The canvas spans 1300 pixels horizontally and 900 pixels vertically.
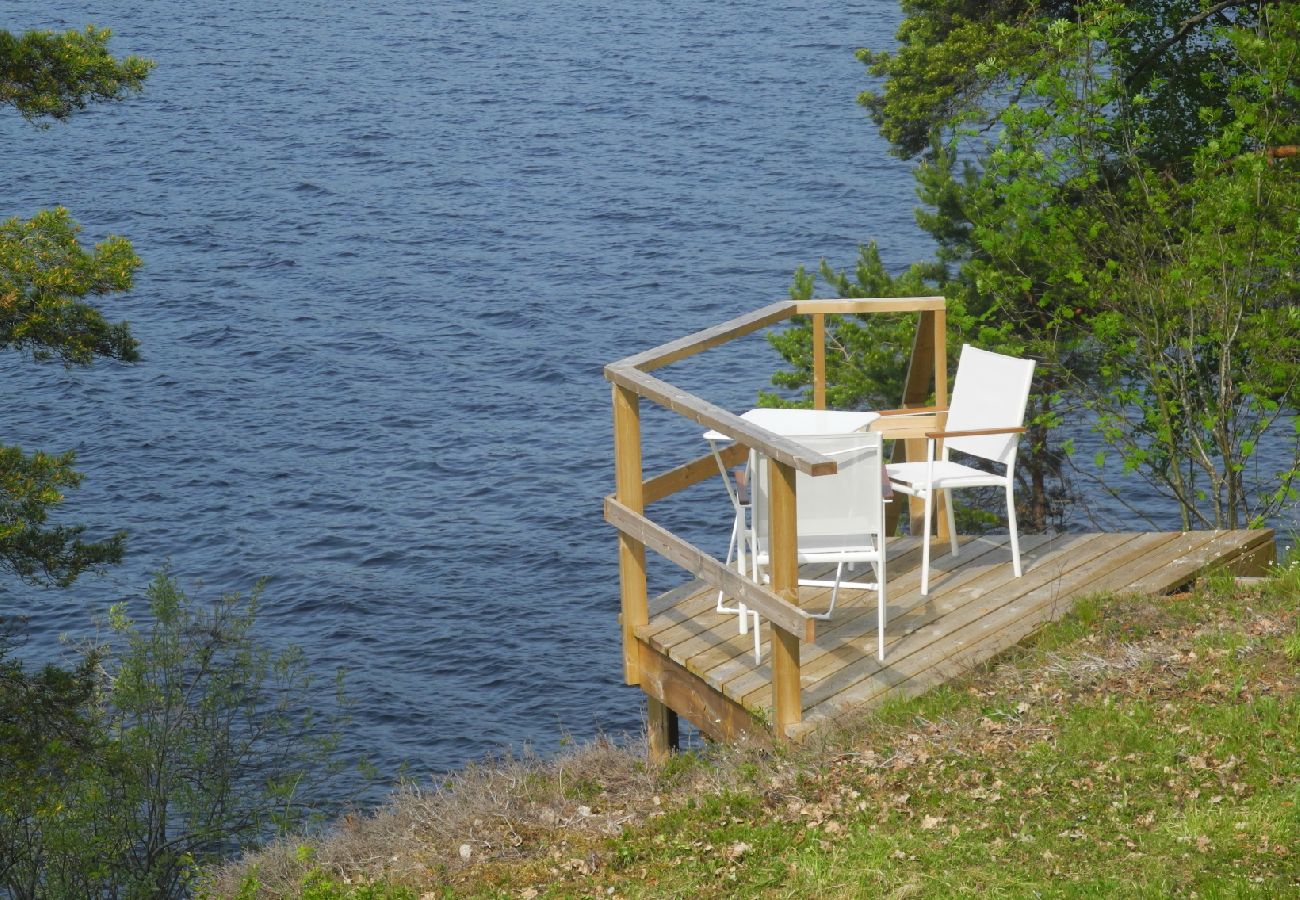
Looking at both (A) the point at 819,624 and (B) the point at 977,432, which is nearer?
(A) the point at 819,624

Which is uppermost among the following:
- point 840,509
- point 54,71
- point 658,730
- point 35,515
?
point 54,71

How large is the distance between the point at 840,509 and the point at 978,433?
1.26 meters

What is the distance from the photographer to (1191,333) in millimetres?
9961

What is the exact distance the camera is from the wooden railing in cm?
650

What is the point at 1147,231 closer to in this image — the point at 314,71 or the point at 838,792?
the point at 838,792

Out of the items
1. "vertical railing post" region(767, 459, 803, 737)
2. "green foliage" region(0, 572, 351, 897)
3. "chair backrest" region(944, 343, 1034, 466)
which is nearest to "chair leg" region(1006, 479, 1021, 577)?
"chair backrest" region(944, 343, 1034, 466)

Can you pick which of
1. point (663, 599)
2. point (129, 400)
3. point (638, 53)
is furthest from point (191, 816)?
point (638, 53)

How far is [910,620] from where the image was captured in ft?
25.6

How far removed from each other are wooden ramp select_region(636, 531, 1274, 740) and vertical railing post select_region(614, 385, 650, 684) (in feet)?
0.24

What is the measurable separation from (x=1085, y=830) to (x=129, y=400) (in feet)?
74.4

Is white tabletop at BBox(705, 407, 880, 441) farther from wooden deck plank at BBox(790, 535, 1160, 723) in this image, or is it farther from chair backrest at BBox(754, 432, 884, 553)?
wooden deck plank at BBox(790, 535, 1160, 723)

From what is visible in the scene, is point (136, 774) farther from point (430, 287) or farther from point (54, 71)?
point (430, 287)

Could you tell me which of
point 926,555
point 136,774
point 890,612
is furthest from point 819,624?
point 136,774

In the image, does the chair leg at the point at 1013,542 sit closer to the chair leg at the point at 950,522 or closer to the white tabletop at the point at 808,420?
the chair leg at the point at 950,522
